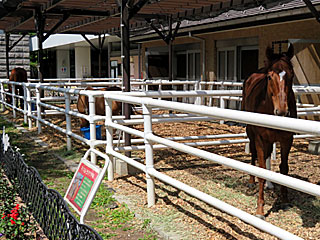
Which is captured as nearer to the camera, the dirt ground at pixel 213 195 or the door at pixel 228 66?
the dirt ground at pixel 213 195

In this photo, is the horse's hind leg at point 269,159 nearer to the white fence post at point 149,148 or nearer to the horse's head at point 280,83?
the horse's head at point 280,83

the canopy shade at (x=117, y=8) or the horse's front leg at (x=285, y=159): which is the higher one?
the canopy shade at (x=117, y=8)

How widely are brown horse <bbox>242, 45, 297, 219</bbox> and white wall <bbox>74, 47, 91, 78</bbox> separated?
30.1 meters

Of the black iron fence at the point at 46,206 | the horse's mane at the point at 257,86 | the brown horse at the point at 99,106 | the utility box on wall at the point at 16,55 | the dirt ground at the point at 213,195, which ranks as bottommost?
the dirt ground at the point at 213,195

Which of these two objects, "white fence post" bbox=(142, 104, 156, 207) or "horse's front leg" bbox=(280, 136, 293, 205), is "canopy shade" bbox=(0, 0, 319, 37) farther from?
"horse's front leg" bbox=(280, 136, 293, 205)

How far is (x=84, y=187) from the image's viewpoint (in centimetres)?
401

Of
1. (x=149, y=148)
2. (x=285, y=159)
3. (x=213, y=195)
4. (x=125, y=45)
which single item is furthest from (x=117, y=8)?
(x=285, y=159)

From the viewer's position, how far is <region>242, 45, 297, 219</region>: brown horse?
422 centimetres

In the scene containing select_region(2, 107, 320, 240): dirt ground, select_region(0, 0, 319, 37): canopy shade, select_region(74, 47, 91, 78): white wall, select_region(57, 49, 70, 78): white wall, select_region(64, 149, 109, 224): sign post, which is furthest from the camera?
select_region(57, 49, 70, 78): white wall

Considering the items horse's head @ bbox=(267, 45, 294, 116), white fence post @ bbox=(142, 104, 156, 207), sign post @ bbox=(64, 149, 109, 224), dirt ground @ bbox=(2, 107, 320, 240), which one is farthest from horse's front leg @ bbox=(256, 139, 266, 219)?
sign post @ bbox=(64, 149, 109, 224)

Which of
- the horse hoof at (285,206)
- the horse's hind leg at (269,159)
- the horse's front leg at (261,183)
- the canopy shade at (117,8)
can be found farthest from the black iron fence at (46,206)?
the canopy shade at (117,8)

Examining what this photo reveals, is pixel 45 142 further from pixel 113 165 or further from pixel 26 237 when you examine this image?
pixel 26 237

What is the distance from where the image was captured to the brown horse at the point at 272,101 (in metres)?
4.22

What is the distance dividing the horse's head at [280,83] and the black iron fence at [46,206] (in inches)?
85.7
